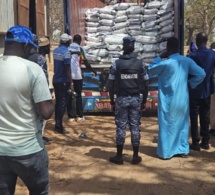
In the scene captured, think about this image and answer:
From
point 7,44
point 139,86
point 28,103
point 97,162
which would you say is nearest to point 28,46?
point 7,44

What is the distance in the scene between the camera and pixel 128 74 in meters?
4.78

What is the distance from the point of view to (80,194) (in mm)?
4047

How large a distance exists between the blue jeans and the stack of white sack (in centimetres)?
Answer: 582

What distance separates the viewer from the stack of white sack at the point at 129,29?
26.9 feet

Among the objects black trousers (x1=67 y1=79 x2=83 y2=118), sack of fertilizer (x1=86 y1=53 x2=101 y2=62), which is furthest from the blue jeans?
sack of fertilizer (x1=86 y1=53 x2=101 y2=62)

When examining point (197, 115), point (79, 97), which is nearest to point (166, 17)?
point (79, 97)

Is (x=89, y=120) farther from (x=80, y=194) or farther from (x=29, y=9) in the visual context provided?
(x=80, y=194)

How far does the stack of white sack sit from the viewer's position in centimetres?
819

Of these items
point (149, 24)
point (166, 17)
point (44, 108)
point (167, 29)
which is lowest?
point (44, 108)

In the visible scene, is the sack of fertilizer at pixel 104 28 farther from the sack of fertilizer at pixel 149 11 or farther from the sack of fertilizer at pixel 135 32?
the sack of fertilizer at pixel 149 11

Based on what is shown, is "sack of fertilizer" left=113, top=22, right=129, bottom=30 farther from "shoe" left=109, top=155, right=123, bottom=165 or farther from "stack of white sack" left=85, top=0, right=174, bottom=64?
"shoe" left=109, top=155, right=123, bottom=165

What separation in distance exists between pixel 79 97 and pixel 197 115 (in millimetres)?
2802

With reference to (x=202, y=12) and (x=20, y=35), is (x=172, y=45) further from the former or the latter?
(x=202, y=12)

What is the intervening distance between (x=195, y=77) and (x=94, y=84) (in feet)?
10.8
